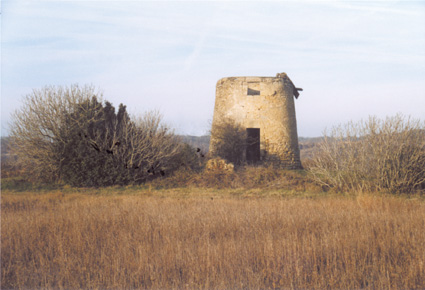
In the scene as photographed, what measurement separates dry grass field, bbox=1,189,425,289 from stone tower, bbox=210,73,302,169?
900 cm

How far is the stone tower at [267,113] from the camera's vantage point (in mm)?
16734

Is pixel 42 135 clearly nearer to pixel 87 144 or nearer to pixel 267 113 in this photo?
pixel 87 144

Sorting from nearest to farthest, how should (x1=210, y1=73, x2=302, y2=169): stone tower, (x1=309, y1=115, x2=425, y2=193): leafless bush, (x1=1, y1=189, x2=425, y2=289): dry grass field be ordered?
(x1=1, y1=189, x2=425, y2=289): dry grass field < (x1=309, y1=115, x2=425, y2=193): leafless bush < (x1=210, y1=73, x2=302, y2=169): stone tower

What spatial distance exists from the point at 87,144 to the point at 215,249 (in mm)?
10506

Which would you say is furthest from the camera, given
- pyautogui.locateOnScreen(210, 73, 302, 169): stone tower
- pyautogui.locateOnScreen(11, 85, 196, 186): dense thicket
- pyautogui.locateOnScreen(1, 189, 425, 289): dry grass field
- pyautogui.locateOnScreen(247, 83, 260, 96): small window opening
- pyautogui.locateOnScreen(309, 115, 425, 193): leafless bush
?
pyautogui.locateOnScreen(247, 83, 260, 96): small window opening

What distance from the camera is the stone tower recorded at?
1673 centimetres

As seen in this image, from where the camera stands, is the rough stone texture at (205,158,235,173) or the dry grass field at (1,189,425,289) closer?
the dry grass field at (1,189,425,289)

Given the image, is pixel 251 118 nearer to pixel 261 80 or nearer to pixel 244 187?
pixel 261 80

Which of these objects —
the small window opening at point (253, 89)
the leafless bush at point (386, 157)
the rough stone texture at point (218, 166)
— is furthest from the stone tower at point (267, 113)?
the leafless bush at point (386, 157)

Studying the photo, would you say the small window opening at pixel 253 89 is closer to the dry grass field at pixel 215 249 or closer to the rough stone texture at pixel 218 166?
the rough stone texture at pixel 218 166

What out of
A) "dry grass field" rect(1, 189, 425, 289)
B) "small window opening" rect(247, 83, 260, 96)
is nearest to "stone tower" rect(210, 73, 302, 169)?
"small window opening" rect(247, 83, 260, 96)

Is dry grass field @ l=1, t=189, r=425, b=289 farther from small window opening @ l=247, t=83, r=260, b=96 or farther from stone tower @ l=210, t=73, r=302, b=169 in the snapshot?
small window opening @ l=247, t=83, r=260, b=96

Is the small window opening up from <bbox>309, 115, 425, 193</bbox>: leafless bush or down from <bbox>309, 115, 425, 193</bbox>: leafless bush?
up

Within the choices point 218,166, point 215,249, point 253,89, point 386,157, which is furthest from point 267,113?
point 215,249
